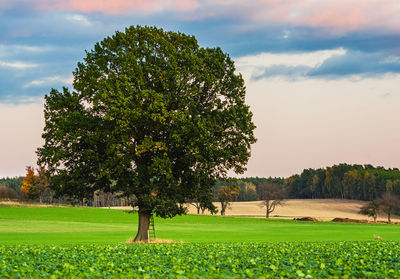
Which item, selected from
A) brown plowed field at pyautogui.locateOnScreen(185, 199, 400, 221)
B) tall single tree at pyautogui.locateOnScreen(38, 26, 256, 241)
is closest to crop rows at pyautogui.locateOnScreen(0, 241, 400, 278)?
tall single tree at pyautogui.locateOnScreen(38, 26, 256, 241)

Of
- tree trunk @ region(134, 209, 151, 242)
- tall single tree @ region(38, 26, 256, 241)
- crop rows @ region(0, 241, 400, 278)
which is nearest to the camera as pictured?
crop rows @ region(0, 241, 400, 278)

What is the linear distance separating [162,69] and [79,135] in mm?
8522

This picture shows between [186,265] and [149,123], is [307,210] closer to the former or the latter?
[149,123]

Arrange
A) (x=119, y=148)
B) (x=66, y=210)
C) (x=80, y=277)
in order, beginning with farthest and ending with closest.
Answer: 1. (x=66, y=210)
2. (x=119, y=148)
3. (x=80, y=277)

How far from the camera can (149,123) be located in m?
38.7

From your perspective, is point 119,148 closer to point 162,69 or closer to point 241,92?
point 162,69

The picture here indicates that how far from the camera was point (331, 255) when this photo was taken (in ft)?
83.5

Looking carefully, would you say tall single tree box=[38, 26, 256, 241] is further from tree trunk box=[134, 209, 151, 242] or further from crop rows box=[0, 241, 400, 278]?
crop rows box=[0, 241, 400, 278]

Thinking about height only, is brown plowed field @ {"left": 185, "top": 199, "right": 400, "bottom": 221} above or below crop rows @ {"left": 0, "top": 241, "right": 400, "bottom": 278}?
below

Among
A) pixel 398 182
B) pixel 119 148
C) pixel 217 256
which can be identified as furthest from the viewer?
pixel 398 182

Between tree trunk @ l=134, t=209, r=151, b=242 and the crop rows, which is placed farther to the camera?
tree trunk @ l=134, t=209, r=151, b=242

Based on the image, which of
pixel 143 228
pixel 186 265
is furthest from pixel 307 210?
pixel 186 265

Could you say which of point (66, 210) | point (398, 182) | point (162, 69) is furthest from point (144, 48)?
point (398, 182)

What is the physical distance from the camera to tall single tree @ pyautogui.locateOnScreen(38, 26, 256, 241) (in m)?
38.2
